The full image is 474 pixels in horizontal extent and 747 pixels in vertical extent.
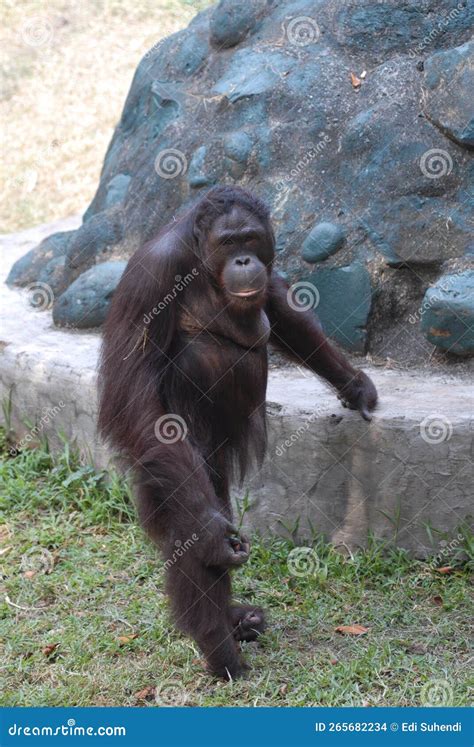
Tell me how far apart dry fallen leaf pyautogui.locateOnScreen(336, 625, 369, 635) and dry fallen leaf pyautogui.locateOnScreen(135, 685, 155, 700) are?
0.82 meters

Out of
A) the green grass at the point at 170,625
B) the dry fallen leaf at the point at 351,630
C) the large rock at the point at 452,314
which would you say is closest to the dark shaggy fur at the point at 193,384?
the green grass at the point at 170,625

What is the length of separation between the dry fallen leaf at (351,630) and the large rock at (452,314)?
1587 millimetres

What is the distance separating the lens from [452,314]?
4.93 meters

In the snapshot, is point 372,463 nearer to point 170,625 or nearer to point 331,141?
point 170,625

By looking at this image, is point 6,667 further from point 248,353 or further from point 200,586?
point 248,353

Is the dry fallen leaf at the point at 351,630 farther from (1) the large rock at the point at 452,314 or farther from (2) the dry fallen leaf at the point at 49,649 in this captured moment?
(1) the large rock at the point at 452,314

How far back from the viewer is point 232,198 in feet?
11.7

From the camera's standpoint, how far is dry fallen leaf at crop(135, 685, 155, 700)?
3.61 meters

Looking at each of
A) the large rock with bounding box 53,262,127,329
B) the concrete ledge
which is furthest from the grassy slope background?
the concrete ledge

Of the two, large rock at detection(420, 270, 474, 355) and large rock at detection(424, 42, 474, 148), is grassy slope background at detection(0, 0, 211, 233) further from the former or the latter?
large rock at detection(420, 270, 474, 355)

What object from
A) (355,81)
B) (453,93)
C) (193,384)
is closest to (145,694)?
(193,384)

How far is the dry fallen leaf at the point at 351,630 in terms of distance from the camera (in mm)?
3997

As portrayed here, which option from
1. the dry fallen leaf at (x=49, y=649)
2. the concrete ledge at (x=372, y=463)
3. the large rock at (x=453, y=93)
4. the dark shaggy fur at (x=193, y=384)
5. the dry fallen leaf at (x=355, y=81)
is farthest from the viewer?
the dry fallen leaf at (x=355, y=81)

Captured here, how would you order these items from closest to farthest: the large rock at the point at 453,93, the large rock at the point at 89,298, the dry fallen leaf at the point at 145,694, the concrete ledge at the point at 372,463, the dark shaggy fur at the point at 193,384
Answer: the dark shaggy fur at the point at 193,384 < the dry fallen leaf at the point at 145,694 < the concrete ledge at the point at 372,463 < the large rock at the point at 453,93 < the large rock at the point at 89,298
